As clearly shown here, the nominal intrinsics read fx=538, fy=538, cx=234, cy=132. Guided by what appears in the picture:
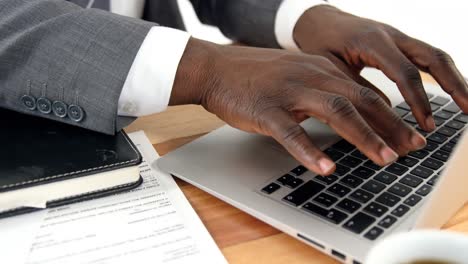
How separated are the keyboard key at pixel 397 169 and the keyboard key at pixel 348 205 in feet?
0.25

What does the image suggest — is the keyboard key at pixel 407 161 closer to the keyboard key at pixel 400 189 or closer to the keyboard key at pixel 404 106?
the keyboard key at pixel 400 189

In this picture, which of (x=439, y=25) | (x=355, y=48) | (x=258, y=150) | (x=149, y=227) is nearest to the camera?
(x=149, y=227)

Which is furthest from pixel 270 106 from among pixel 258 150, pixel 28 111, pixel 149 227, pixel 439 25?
pixel 439 25

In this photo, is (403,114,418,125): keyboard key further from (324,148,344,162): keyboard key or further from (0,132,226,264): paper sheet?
(0,132,226,264): paper sheet

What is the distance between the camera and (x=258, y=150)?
2.00 feet

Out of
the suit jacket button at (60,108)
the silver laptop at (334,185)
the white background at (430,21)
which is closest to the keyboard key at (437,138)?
the silver laptop at (334,185)

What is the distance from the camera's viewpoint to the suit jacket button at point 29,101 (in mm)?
623

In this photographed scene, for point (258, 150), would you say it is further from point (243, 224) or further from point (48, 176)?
point (48, 176)

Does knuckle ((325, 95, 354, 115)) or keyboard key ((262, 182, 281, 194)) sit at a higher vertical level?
knuckle ((325, 95, 354, 115))

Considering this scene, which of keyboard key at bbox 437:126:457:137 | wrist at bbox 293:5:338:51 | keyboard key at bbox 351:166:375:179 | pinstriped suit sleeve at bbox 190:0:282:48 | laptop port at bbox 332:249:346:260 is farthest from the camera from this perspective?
Answer: pinstriped suit sleeve at bbox 190:0:282:48

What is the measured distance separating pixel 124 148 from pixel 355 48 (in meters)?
0.37

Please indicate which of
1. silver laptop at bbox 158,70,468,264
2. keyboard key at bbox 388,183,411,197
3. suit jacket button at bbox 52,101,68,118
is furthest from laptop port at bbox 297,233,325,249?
suit jacket button at bbox 52,101,68,118

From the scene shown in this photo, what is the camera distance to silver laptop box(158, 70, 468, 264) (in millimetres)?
453

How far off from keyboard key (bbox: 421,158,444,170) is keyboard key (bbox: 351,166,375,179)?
0.20 ft
